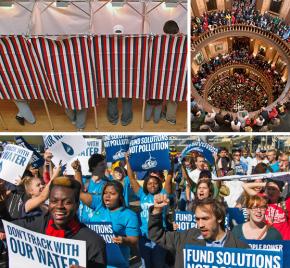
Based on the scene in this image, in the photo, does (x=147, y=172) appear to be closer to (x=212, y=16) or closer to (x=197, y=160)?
(x=197, y=160)

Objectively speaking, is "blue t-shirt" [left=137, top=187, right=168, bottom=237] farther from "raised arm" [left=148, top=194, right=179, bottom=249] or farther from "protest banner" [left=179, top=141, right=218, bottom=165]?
"protest banner" [left=179, top=141, right=218, bottom=165]

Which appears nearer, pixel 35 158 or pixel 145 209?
pixel 145 209

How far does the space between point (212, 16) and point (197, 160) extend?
950 centimetres

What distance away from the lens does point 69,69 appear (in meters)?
6.11

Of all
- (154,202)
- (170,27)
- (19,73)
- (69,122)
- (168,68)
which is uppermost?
(170,27)

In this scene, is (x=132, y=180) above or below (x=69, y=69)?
below

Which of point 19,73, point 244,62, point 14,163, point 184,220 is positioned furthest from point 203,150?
point 244,62

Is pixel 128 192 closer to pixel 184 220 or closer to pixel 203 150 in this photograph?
pixel 184 220

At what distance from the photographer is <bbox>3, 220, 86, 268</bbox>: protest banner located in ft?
14.6

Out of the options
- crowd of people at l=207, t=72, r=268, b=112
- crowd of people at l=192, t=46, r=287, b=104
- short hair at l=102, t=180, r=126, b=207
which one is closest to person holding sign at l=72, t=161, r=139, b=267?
short hair at l=102, t=180, r=126, b=207

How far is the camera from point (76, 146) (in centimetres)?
546

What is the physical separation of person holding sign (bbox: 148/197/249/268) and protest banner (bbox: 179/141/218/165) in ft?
3.24

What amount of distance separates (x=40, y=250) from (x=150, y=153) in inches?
75.5

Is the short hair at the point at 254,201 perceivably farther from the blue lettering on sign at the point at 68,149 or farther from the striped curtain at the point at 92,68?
the blue lettering on sign at the point at 68,149
